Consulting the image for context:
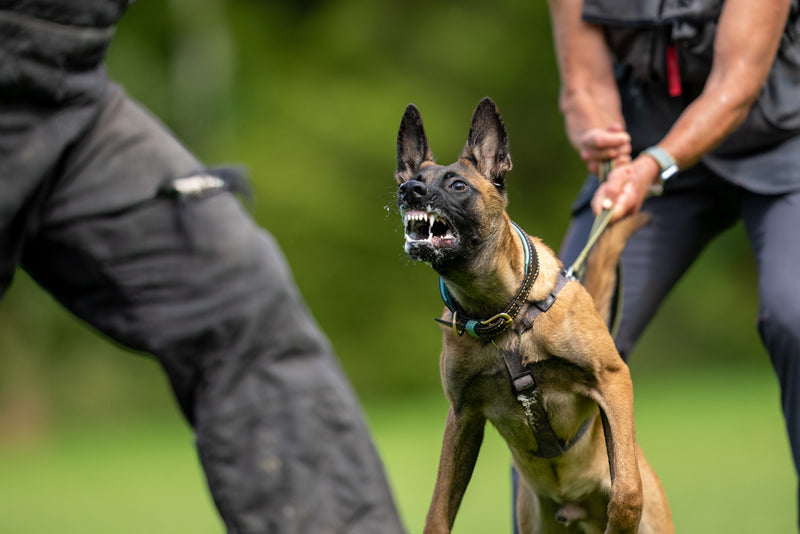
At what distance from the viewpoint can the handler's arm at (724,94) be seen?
400 cm

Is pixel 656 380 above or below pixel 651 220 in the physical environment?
below

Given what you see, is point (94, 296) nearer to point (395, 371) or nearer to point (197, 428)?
point (197, 428)

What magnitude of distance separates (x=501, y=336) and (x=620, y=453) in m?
0.52

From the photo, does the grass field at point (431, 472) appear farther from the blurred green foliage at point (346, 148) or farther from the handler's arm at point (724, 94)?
the blurred green foliage at point (346, 148)

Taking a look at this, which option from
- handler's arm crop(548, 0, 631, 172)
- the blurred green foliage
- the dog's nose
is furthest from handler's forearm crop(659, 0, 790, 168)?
the blurred green foliage

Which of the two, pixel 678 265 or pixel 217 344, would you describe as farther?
pixel 678 265

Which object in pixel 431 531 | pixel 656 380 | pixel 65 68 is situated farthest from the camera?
pixel 656 380

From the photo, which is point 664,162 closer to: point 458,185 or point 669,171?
point 669,171

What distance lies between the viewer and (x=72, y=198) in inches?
91.0

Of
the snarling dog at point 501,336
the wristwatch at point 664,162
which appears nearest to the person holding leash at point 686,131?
the wristwatch at point 664,162

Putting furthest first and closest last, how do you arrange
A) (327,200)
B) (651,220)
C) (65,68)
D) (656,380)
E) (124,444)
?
1. (327,200)
2. (656,380)
3. (124,444)
4. (651,220)
5. (65,68)

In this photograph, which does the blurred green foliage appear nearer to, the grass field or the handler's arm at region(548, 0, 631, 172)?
the grass field

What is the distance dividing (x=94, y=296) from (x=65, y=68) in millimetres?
488

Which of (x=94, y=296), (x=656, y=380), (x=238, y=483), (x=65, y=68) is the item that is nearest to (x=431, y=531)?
(x=238, y=483)
